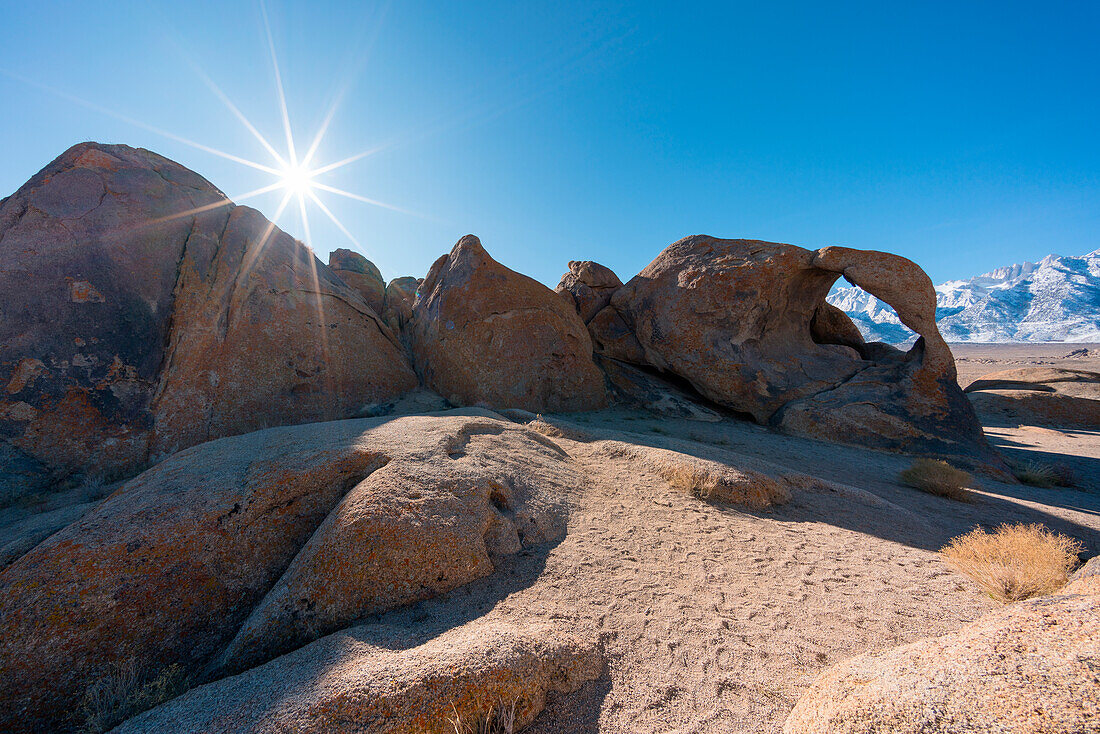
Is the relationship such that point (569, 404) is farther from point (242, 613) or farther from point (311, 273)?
point (242, 613)

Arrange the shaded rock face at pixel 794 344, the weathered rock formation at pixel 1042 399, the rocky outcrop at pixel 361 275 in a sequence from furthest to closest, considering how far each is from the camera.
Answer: the weathered rock formation at pixel 1042 399, the rocky outcrop at pixel 361 275, the shaded rock face at pixel 794 344

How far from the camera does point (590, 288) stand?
37.5 feet

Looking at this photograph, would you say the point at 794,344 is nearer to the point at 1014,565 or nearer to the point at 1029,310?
the point at 1014,565

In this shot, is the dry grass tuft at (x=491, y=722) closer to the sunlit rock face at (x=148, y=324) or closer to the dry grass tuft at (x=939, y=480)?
the sunlit rock face at (x=148, y=324)

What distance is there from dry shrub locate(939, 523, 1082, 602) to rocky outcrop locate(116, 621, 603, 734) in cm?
262

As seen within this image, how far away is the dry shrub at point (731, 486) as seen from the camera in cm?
396

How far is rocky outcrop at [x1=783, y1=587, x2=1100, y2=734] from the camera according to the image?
1.14 metres

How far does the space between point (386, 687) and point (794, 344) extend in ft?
34.1

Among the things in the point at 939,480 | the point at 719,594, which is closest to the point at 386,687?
the point at 719,594

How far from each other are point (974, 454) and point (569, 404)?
24.1 feet

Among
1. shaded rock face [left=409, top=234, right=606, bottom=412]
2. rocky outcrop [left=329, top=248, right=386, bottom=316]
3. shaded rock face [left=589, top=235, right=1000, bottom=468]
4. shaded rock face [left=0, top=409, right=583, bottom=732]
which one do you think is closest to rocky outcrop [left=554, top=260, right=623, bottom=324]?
shaded rock face [left=589, top=235, right=1000, bottom=468]

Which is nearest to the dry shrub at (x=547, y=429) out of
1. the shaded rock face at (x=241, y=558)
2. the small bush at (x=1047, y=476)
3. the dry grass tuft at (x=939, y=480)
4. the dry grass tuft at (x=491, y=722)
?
the shaded rock face at (x=241, y=558)

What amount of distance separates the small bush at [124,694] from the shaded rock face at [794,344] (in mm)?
9153

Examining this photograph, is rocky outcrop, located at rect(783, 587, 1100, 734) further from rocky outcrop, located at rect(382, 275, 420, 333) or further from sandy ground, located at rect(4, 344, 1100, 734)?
rocky outcrop, located at rect(382, 275, 420, 333)
